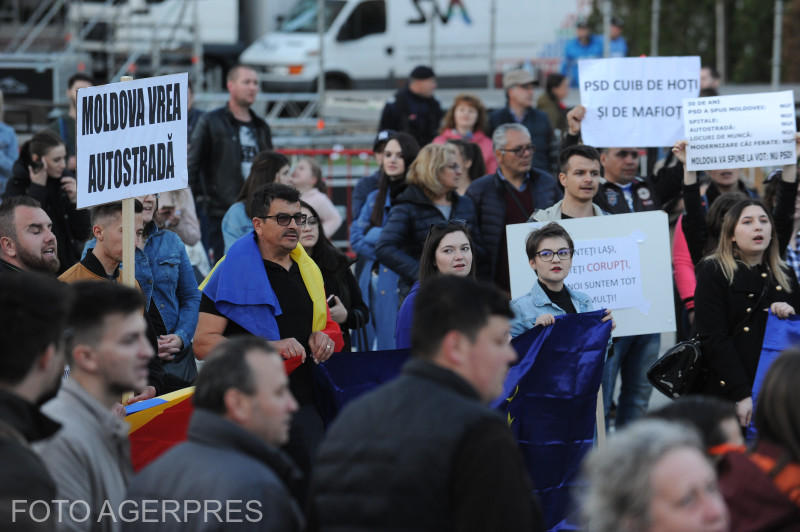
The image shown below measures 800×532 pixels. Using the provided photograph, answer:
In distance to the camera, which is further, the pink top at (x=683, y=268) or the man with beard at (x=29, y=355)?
the pink top at (x=683, y=268)

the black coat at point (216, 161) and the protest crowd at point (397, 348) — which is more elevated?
the black coat at point (216, 161)

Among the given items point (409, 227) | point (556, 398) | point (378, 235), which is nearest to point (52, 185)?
point (378, 235)

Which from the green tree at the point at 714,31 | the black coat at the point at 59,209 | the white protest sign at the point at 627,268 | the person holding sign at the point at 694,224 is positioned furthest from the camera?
the green tree at the point at 714,31

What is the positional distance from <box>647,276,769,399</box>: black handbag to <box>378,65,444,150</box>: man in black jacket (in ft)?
19.3

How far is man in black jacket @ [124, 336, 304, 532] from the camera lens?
3.43 meters

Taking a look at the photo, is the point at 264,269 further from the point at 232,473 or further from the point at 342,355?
the point at 232,473

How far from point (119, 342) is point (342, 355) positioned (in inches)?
96.3

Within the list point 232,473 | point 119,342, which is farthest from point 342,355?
point 232,473

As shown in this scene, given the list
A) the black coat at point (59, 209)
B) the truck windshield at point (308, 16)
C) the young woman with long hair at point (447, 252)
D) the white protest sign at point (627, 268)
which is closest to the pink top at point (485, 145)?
the black coat at point (59, 209)

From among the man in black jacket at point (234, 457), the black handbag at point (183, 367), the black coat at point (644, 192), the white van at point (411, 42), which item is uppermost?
the white van at point (411, 42)

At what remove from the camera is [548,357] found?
6.46 meters

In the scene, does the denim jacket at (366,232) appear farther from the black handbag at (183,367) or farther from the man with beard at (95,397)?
the man with beard at (95,397)

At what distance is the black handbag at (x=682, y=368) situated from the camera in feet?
22.0

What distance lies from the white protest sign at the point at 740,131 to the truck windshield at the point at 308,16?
16.7m
